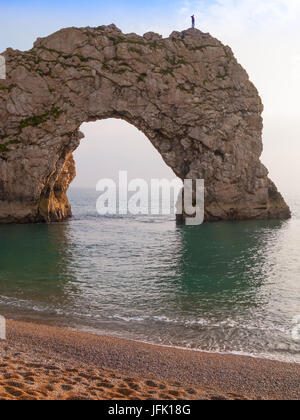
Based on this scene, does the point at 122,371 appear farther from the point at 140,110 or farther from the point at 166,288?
the point at 140,110

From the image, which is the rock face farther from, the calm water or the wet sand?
the wet sand

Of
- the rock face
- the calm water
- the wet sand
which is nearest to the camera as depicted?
the wet sand

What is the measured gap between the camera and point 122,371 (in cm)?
1155

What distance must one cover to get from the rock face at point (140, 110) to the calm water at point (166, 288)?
1658cm

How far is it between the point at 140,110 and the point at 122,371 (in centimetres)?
5052

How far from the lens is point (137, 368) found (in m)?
11.9

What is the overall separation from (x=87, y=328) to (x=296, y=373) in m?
8.99

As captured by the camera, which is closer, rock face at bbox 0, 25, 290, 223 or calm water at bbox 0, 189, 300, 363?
calm water at bbox 0, 189, 300, 363

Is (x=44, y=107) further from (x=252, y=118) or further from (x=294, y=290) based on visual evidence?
(x=294, y=290)

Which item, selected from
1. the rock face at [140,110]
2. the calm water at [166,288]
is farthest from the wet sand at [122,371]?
the rock face at [140,110]

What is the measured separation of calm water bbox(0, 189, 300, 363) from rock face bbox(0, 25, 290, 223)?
16.6m

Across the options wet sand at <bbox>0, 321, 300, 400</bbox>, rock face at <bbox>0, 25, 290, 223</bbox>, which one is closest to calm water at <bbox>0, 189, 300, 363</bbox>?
wet sand at <bbox>0, 321, 300, 400</bbox>

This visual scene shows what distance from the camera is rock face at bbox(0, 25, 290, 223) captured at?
5472cm

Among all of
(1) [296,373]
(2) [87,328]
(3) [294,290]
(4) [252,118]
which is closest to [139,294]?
(2) [87,328]
